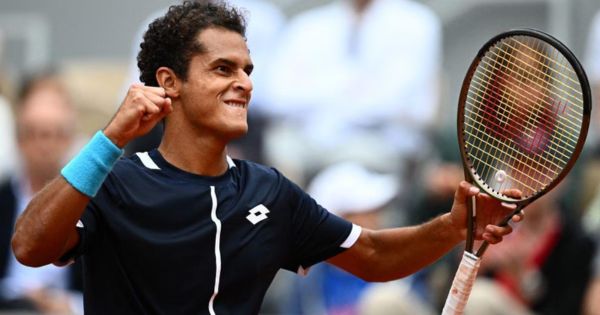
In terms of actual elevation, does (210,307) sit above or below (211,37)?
below

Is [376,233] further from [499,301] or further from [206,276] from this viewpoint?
[499,301]

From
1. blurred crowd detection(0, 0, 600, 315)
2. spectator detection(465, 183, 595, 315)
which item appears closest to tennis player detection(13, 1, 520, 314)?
spectator detection(465, 183, 595, 315)

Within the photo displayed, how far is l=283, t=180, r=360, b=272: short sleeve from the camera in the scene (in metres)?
3.99

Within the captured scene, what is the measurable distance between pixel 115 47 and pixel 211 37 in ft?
15.9

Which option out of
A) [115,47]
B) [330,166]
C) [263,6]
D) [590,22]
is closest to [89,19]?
[115,47]

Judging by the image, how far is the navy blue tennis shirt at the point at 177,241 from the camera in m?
3.63

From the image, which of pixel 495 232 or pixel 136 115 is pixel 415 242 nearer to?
pixel 495 232

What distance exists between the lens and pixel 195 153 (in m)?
3.84

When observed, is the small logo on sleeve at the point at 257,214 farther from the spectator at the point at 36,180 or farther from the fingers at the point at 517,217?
the spectator at the point at 36,180

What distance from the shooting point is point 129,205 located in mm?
3641

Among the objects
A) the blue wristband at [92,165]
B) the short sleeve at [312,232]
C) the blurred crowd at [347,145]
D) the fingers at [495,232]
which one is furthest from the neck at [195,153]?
the blurred crowd at [347,145]

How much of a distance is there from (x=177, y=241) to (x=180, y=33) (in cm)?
72

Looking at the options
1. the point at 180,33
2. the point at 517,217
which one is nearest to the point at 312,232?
the point at 517,217

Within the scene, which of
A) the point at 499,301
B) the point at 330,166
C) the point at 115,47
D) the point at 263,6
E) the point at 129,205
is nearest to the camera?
the point at 129,205
